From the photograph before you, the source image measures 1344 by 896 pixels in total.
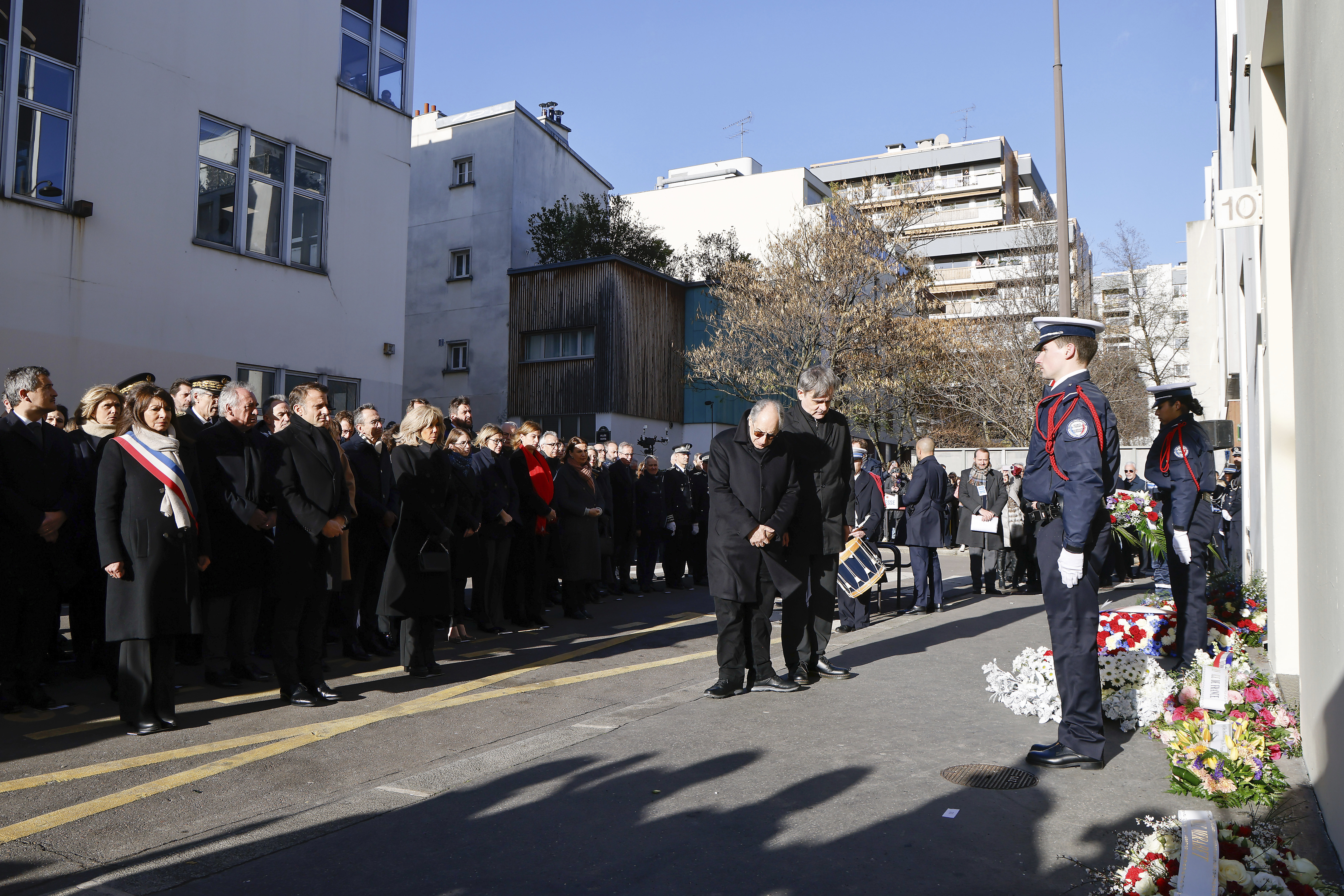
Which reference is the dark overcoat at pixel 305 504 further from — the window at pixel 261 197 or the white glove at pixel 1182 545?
the window at pixel 261 197

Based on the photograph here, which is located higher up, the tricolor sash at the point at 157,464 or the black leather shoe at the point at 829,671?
the tricolor sash at the point at 157,464

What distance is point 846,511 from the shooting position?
26.0ft

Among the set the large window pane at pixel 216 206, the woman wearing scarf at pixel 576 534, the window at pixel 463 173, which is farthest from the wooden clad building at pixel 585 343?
the woman wearing scarf at pixel 576 534

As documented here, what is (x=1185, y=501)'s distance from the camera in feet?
24.3

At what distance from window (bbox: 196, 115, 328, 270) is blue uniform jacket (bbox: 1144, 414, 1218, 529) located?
47.7 feet

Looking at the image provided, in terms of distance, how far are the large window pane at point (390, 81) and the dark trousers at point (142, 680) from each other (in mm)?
15896

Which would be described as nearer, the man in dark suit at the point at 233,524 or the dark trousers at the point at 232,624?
the man in dark suit at the point at 233,524


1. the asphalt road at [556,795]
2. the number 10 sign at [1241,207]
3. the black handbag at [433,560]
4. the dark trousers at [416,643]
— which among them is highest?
the number 10 sign at [1241,207]

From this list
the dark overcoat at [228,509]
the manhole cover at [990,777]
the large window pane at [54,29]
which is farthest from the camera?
the large window pane at [54,29]

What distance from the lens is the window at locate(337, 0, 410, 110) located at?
18703 mm

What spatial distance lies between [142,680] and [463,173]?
3202 cm

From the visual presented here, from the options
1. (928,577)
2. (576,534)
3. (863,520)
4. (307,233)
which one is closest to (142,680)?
(576,534)

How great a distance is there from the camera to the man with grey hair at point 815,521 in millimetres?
7125

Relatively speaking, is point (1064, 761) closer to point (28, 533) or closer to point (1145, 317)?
point (28, 533)
